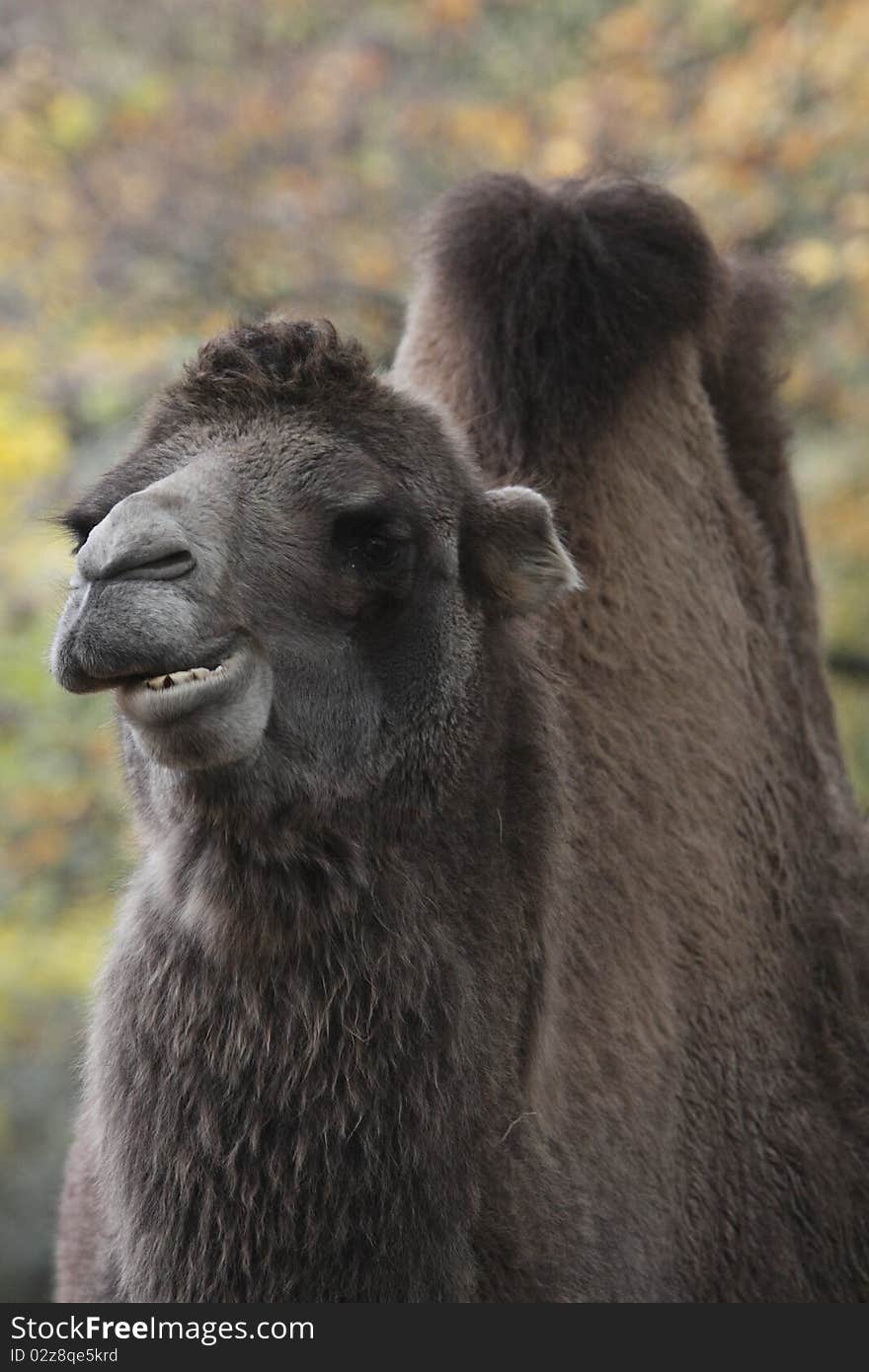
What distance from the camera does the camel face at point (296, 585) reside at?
9.82ft

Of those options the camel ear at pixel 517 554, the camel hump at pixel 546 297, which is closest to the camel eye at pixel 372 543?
the camel ear at pixel 517 554

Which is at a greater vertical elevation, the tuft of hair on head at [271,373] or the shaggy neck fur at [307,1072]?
the tuft of hair on head at [271,373]

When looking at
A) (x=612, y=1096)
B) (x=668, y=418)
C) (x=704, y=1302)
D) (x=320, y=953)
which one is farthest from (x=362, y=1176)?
(x=668, y=418)

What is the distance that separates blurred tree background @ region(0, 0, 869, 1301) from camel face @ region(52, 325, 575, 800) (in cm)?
696

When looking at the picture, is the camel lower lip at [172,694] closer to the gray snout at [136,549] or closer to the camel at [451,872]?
the camel at [451,872]

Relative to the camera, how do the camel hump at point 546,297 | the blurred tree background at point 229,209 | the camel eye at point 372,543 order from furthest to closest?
1. the blurred tree background at point 229,209
2. the camel hump at point 546,297
3. the camel eye at point 372,543

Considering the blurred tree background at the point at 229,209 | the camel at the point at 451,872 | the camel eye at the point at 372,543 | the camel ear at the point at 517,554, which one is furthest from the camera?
the blurred tree background at the point at 229,209

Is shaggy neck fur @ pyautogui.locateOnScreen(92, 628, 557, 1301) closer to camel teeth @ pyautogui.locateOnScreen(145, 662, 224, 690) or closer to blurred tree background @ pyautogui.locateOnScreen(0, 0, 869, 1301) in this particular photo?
camel teeth @ pyautogui.locateOnScreen(145, 662, 224, 690)

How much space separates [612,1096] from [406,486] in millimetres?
1385

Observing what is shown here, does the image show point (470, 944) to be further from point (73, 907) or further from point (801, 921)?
point (73, 907)

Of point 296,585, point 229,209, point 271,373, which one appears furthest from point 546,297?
point 229,209

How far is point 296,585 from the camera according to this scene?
3.28 metres

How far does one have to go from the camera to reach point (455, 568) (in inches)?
141

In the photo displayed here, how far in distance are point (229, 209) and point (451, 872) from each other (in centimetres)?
874
